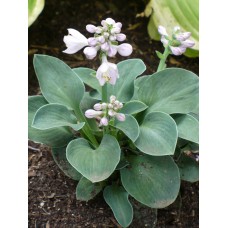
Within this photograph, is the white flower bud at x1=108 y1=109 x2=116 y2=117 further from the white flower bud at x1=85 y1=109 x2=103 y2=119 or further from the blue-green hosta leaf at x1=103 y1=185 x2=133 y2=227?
the blue-green hosta leaf at x1=103 y1=185 x2=133 y2=227

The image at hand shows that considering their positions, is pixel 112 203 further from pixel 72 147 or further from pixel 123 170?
pixel 72 147

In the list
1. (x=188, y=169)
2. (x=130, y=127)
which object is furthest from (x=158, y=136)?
(x=188, y=169)

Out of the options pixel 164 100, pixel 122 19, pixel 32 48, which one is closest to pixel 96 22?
pixel 122 19

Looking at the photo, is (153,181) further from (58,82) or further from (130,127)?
(58,82)

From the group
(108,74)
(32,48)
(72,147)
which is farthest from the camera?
(32,48)

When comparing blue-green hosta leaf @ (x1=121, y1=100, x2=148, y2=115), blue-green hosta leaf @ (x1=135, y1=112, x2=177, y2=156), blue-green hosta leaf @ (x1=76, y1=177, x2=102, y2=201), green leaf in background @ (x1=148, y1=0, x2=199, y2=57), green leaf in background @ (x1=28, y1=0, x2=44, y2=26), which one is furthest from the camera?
green leaf in background @ (x1=148, y1=0, x2=199, y2=57)

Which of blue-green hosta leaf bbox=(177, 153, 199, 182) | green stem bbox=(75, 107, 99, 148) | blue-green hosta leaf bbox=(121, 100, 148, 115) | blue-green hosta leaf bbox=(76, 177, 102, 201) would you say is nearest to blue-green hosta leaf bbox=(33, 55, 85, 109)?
green stem bbox=(75, 107, 99, 148)

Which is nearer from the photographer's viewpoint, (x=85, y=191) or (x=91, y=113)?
(x=91, y=113)
